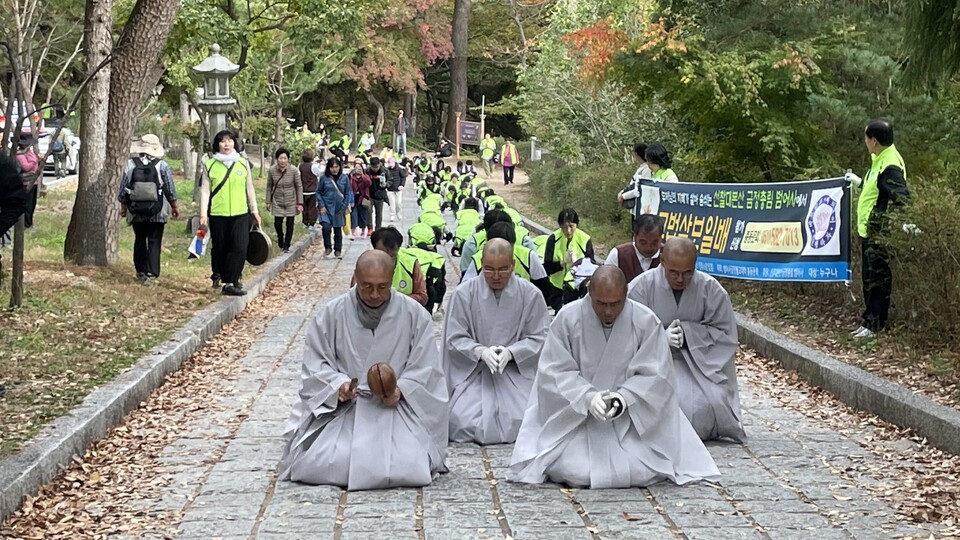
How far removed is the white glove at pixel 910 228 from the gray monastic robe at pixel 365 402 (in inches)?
166

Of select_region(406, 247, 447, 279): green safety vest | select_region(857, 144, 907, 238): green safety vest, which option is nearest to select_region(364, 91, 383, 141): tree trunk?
select_region(406, 247, 447, 279): green safety vest

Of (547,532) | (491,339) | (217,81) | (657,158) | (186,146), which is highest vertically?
(217,81)

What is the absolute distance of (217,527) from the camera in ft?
20.6

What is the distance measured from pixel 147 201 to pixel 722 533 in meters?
9.54

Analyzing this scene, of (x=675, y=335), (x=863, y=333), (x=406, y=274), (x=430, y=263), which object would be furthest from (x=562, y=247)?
(x=675, y=335)

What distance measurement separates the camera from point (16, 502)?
6.40 m

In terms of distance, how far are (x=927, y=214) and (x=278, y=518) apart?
5.45 meters

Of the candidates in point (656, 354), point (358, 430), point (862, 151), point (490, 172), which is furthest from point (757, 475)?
point (490, 172)

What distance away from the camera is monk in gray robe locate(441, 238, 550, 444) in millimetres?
8367

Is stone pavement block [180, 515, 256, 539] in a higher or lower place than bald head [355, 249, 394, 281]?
lower

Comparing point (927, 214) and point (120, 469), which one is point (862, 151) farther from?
point (120, 469)

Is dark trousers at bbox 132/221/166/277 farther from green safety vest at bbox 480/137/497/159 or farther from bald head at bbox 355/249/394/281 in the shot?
green safety vest at bbox 480/137/497/159

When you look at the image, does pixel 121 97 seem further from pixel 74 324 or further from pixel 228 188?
pixel 74 324

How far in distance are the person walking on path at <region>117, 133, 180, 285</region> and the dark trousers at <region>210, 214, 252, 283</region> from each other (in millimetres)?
632
